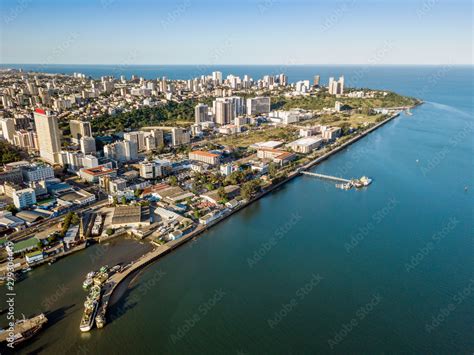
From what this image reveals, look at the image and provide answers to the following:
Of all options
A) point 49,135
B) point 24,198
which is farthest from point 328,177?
point 49,135

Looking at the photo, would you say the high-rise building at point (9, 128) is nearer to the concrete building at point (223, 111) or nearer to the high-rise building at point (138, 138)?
the high-rise building at point (138, 138)

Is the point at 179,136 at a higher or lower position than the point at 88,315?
higher

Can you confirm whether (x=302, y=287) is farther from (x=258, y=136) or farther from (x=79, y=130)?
(x=79, y=130)

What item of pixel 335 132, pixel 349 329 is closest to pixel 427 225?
pixel 349 329

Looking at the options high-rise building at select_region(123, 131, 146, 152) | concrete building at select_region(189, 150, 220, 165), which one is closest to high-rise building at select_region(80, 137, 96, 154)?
high-rise building at select_region(123, 131, 146, 152)

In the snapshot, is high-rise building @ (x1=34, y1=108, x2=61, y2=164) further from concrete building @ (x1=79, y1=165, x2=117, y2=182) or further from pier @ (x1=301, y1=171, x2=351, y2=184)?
pier @ (x1=301, y1=171, x2=351, y2=184)

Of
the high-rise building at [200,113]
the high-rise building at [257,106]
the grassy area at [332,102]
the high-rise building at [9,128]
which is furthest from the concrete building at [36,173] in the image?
the grassy area at [332,102]

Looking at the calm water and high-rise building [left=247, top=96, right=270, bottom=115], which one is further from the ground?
high-rise building [left=247, top=96, right=270, bottom=115]

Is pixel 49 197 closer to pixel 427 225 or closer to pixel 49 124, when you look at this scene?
pixel 49 124
